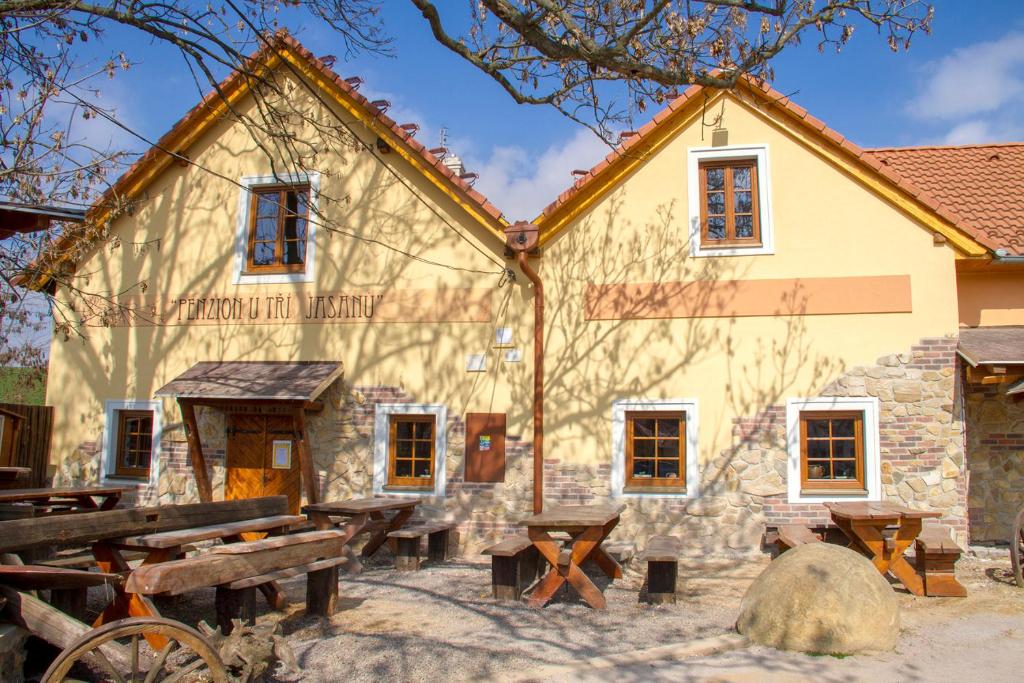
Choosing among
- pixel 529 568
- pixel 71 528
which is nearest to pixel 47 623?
pixel 71 528

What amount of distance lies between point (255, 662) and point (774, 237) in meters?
7.68

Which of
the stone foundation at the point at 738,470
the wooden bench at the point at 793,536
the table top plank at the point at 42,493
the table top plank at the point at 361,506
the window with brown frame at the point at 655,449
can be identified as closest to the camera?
the table top plank at the point at 42,493

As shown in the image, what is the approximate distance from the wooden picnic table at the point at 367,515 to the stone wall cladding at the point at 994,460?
6842 millimetres

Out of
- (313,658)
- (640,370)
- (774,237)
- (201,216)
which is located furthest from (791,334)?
(201,216)

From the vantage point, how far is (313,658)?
19.1ft

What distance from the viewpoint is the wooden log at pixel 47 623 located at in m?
4.48

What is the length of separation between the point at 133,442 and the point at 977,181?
12.4m

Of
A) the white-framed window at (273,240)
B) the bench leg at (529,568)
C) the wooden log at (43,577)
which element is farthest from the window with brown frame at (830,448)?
the wooden log at (43,577)

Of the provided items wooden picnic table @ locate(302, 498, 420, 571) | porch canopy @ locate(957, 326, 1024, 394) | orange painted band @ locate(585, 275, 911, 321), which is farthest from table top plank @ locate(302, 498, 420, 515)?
porch canopy @ locate(957, 326, 1024, 394)

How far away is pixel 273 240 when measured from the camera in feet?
38.2

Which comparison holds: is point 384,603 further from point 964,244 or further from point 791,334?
point 964,244

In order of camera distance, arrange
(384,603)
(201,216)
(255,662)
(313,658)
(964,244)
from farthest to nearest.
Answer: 1. (201,216)
2. (964,244)
3. (384,603)
4. (313,658)
5. (255,662)

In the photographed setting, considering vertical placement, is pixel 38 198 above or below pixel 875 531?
above

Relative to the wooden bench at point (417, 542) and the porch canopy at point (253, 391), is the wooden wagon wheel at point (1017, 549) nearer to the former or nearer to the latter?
the wooden bench at point (417, 542)
